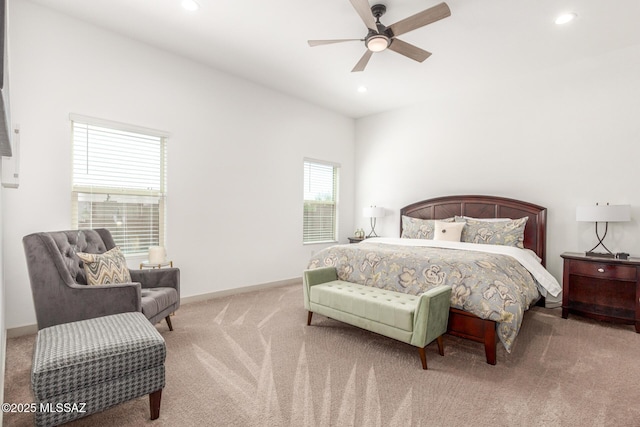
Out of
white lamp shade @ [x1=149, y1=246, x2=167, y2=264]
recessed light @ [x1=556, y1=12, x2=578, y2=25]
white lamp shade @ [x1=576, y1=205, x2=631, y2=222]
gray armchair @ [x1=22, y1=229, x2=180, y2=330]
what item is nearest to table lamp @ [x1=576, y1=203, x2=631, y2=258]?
white lamp shade @ [x1=576, y1=205, x2=631, y2=222]

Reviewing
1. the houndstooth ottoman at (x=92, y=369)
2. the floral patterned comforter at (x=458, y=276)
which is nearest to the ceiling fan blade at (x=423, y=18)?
the floral patterned comforter at (x=458, y=276)

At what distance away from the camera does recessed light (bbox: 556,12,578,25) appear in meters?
2.98

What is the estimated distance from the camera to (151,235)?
12.5 feet

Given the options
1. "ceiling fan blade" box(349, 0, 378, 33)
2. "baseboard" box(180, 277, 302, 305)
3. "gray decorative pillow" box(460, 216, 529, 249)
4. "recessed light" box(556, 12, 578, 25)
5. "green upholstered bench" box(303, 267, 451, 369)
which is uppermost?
"recessed light" box(556, 12, 578, 25)

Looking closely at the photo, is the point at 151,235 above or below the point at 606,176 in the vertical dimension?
below

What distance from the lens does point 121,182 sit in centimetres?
355

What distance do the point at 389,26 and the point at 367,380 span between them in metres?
2.90

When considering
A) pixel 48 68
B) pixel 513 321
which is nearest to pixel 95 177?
pixel 48 68

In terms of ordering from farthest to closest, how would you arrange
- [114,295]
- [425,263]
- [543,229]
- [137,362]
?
[543,229]
[425,263]
[114,295]
[137,362]

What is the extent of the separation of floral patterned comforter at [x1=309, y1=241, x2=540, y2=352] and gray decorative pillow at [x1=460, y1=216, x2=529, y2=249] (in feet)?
2.40

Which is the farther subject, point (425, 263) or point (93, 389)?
→ point (425, 263)

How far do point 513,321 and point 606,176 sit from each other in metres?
2.66

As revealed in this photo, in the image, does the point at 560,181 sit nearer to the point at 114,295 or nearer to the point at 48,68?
the point at 114,295

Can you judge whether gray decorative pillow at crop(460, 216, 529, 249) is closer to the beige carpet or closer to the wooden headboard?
the wooden headboard
